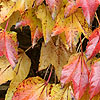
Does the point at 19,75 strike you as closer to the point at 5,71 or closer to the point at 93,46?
the point at 5,71

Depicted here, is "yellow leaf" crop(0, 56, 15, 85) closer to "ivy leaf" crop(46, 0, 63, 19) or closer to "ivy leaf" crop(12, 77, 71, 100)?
"ivy leaf" crop(12, 77, 71, 100)

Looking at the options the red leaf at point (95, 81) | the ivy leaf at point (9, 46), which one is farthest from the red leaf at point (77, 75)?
the ivy leaf at point (9, 46)

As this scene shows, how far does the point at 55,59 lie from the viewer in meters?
0.70

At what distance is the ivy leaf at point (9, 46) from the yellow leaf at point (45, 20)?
0.09 meters

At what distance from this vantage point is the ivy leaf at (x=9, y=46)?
0.57 m

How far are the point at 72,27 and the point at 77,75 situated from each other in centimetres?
14

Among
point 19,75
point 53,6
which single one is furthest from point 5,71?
point 53,6

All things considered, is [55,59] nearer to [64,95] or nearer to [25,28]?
[64,95]

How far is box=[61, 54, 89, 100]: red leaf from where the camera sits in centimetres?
57

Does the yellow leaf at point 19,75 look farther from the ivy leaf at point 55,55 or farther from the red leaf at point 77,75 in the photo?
the red leaf at point 77,75

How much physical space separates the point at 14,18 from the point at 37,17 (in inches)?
4.9

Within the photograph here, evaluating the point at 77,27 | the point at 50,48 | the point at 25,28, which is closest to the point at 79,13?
the point at 77,27

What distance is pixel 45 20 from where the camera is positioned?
2.00 ft

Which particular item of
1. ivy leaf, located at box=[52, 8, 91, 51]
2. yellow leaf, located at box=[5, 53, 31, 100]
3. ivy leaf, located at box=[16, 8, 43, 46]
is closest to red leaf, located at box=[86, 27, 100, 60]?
ivy leaf, located at box=[52, 8, 91, 51]
